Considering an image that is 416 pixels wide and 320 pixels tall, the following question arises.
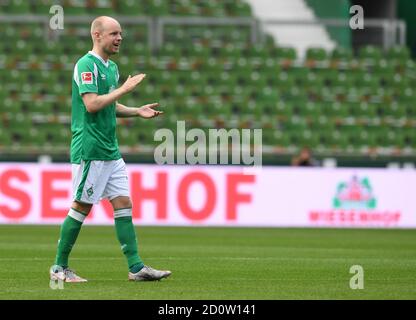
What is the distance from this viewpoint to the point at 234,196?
75.4 feet

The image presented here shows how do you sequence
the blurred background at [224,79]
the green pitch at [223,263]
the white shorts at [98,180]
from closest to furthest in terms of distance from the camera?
the green pitch at [223,263]
the white shorts at [98,180]
the blurred background at [224,79]

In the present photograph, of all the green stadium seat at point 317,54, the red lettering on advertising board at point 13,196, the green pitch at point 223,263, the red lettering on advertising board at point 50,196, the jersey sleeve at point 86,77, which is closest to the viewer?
the green pitch at point 223,263

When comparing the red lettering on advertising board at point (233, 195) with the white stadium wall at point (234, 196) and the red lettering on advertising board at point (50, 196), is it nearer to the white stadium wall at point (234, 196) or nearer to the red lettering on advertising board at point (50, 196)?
the white stadium wall at point (234, 196)

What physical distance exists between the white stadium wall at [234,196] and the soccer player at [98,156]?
11.4m

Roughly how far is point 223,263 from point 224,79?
15.7 m

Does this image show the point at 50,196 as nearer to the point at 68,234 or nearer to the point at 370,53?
the point at 68,234

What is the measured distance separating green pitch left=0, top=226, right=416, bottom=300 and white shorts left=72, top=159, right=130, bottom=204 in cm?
81

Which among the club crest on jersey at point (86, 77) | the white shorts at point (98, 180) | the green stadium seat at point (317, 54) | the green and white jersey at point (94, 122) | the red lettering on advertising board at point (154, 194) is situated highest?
the green stadium seat at point (317, 54)

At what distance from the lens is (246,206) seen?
23062mm

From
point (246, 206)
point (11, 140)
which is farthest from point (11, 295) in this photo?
point (11, 140)

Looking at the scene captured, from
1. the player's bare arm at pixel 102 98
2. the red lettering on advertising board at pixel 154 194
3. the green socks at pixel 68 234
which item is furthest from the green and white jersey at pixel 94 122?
the red lettering on advertising board at pixel 154 194

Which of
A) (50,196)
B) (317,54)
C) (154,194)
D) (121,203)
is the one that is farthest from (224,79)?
(121,203)

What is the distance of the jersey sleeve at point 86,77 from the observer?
10.6m
